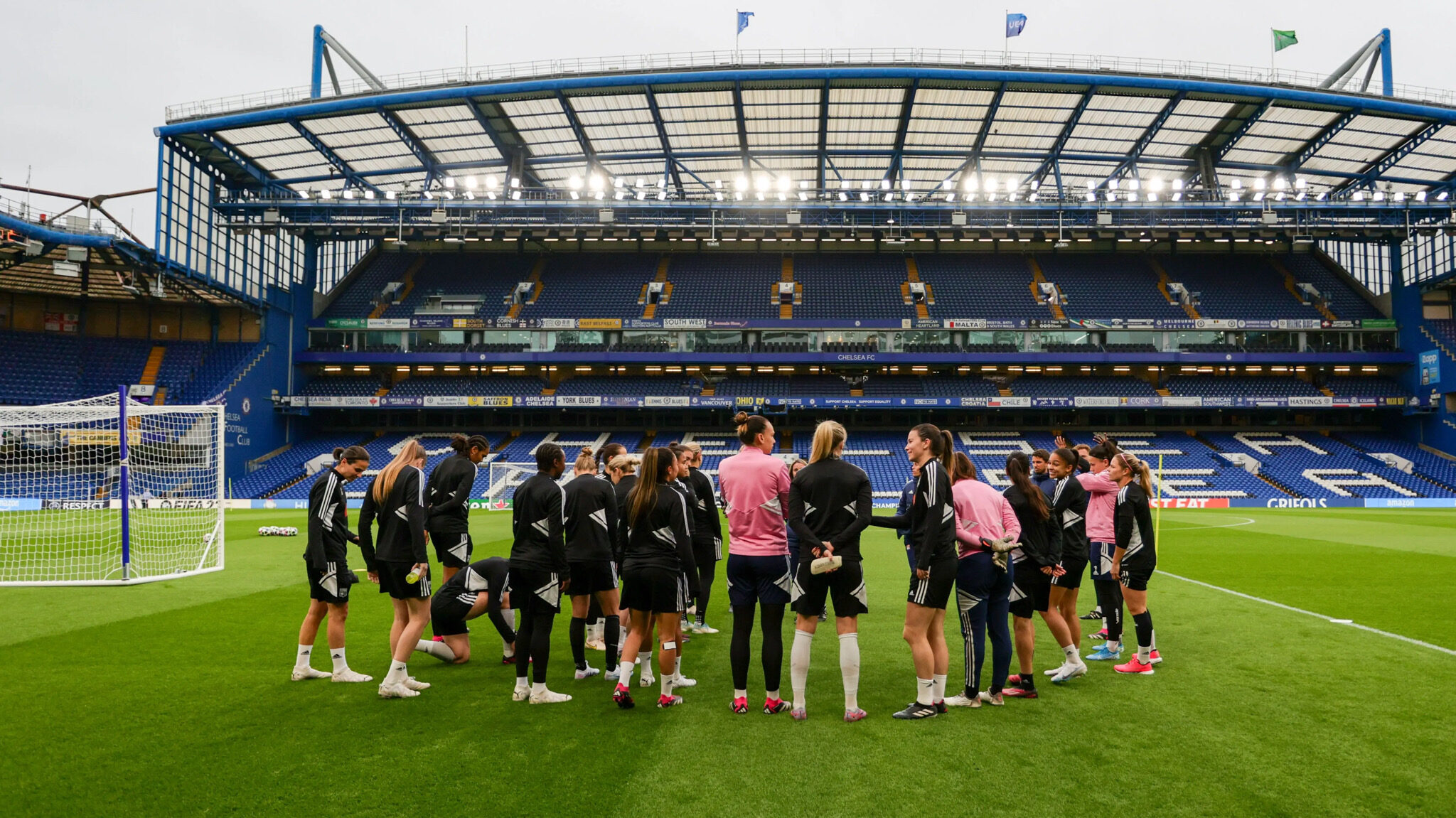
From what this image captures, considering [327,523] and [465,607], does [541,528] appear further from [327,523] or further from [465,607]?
[327,523]

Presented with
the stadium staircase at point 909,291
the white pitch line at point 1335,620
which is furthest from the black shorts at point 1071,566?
the stadium staircase at point 909,291

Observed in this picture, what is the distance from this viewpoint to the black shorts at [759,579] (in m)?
5.74

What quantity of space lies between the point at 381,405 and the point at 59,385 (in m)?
15.5

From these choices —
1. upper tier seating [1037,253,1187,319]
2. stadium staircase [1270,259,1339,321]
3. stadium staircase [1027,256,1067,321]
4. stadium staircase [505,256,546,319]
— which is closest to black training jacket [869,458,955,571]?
stadium staircase [505,256,546,319]

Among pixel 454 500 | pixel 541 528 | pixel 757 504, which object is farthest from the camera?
pixel 454 500

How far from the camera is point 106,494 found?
70.8ft

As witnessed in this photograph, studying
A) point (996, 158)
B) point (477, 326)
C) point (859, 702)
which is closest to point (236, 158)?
point (477, 326)

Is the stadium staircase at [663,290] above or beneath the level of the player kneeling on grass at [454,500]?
above

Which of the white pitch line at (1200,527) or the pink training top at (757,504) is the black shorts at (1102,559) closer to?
the pink training top at (757,504)

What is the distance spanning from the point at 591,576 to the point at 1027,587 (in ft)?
11.9

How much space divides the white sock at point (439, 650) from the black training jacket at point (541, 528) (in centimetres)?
212

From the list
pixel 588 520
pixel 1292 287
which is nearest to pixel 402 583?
pixel 588 520

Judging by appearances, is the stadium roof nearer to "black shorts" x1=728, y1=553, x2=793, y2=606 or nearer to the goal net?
the goal net

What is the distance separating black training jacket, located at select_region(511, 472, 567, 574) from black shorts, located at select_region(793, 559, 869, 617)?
190cm
